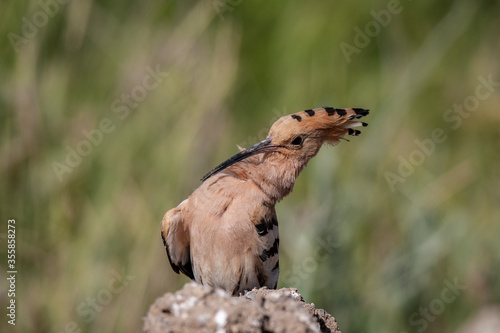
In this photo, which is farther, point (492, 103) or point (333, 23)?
point (492, 103)

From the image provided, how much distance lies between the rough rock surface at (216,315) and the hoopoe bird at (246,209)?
1.32 meters

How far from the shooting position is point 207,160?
11.8 feet

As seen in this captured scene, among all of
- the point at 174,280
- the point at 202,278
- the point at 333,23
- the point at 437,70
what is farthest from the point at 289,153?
the point at 437,70

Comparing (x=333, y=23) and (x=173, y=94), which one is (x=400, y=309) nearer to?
(x=173, y=94)

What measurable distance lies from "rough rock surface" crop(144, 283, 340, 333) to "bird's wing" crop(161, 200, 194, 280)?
145cm

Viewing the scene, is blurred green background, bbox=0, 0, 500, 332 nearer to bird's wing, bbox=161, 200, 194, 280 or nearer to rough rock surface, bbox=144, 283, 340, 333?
bird's wing, bbox=161, 200, 194, 280

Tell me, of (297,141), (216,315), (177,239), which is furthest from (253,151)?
(216,315)

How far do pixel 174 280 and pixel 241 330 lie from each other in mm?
1948

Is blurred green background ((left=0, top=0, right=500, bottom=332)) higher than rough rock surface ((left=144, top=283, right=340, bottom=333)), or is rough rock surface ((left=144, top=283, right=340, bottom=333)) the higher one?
blurred green background ((left=0, top=0, right=500, bottom=332))

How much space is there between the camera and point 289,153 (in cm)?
316

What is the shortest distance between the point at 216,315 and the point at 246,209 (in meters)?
1.41

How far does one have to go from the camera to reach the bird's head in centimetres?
313

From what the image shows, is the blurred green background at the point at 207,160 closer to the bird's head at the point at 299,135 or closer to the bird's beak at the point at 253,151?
the bird's beak at the point at 253,151

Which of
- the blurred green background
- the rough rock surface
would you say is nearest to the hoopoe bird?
the blurred green background
